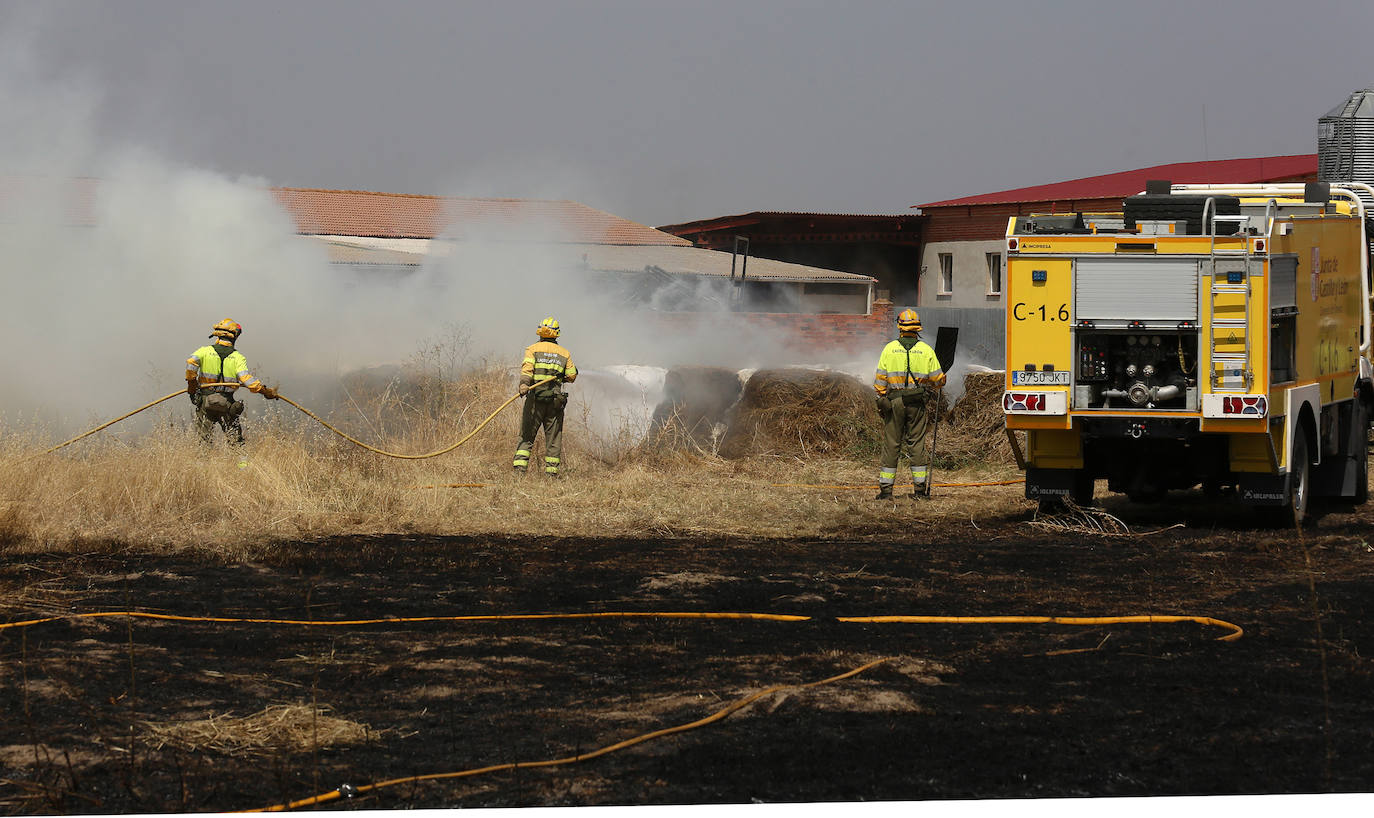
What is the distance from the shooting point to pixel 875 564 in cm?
960

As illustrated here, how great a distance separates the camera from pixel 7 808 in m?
4.52

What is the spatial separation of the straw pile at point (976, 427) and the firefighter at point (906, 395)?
2.74 metres

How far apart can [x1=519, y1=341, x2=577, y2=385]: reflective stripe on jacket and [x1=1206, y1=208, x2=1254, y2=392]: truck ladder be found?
6.20m

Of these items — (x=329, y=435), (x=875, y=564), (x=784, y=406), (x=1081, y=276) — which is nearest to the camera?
(x=875, y=564)

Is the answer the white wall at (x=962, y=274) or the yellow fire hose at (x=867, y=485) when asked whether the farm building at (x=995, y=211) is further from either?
the yellow fire hose at (x=867, y=485)

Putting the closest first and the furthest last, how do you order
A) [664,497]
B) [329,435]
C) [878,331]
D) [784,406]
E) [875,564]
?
1. [875,564]
2. [664,497]
3. [329,435]
4. [784,406]
5. [878,331]

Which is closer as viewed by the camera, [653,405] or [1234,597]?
[1234,597]

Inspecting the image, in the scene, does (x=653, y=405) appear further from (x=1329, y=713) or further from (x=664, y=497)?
(x=1329, y=713)

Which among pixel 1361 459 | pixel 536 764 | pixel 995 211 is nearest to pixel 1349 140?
pixel 1361 459

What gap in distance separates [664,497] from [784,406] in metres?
3.97

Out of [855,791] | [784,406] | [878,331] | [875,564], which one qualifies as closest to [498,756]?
[855,791]

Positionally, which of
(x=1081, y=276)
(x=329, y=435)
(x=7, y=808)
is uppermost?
(x=1081, y=276)

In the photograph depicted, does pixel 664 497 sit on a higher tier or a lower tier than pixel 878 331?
lower

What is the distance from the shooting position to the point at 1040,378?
434 inches
